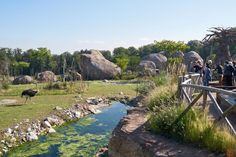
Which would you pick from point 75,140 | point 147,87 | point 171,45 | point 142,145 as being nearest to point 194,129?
Result: point 142,145

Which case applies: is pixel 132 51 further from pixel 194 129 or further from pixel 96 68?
pixel 194 129

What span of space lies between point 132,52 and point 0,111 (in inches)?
2418

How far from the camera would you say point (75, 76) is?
113 ft

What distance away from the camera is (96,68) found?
44438 millimetres

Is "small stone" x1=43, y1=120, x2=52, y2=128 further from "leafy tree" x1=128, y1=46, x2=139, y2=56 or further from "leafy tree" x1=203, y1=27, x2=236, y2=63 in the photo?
"leafy tree" x1=128, y1=46, x2=139, y2=56

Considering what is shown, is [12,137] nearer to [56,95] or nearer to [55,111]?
[55,111]

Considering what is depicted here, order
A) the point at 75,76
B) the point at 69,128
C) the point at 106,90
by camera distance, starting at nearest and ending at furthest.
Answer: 1. the point at 69,128
2. the point at 106,90
3. the point at 75,76

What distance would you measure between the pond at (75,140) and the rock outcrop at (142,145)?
3.69 m

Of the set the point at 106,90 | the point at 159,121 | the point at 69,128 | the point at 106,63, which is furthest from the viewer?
the point at 106,63

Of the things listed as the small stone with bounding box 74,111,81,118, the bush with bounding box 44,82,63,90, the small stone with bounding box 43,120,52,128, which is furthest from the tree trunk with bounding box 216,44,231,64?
the bush with bounding box 44,82,63,90

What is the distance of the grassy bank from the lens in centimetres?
698

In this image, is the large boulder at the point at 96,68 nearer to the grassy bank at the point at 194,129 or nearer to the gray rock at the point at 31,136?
the gray rock at the point at 31,136

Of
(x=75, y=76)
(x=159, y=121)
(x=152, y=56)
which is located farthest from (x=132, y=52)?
(x=159, y=121)

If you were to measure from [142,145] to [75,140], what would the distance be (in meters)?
7.78
